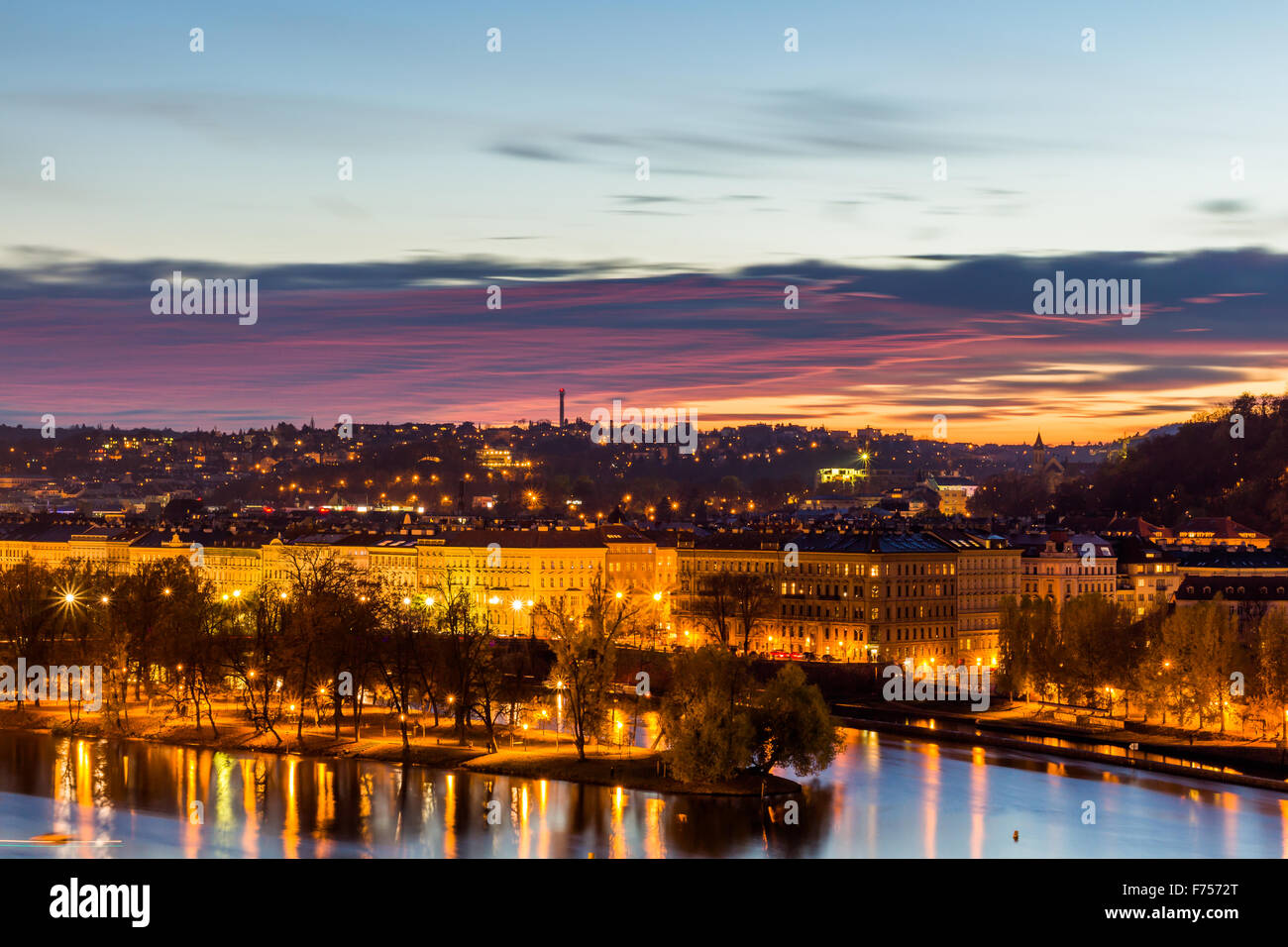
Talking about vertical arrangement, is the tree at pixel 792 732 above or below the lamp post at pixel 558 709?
above

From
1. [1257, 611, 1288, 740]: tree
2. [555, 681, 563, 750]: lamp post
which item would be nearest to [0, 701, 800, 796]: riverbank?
[555, 681, 563, 750]: lamp post

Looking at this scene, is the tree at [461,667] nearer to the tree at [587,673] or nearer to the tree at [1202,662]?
the tree at [587,673]

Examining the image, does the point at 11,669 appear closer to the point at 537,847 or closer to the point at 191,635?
the point at 191,635

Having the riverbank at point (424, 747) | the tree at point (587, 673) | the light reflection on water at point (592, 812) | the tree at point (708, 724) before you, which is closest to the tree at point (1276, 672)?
the light reflection on water at point (592, 812)

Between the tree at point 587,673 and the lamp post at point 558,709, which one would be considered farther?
the lamp post at point 558,709

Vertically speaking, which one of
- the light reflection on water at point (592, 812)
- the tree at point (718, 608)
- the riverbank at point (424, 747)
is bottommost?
the light reflection on water at point (592, 812)
